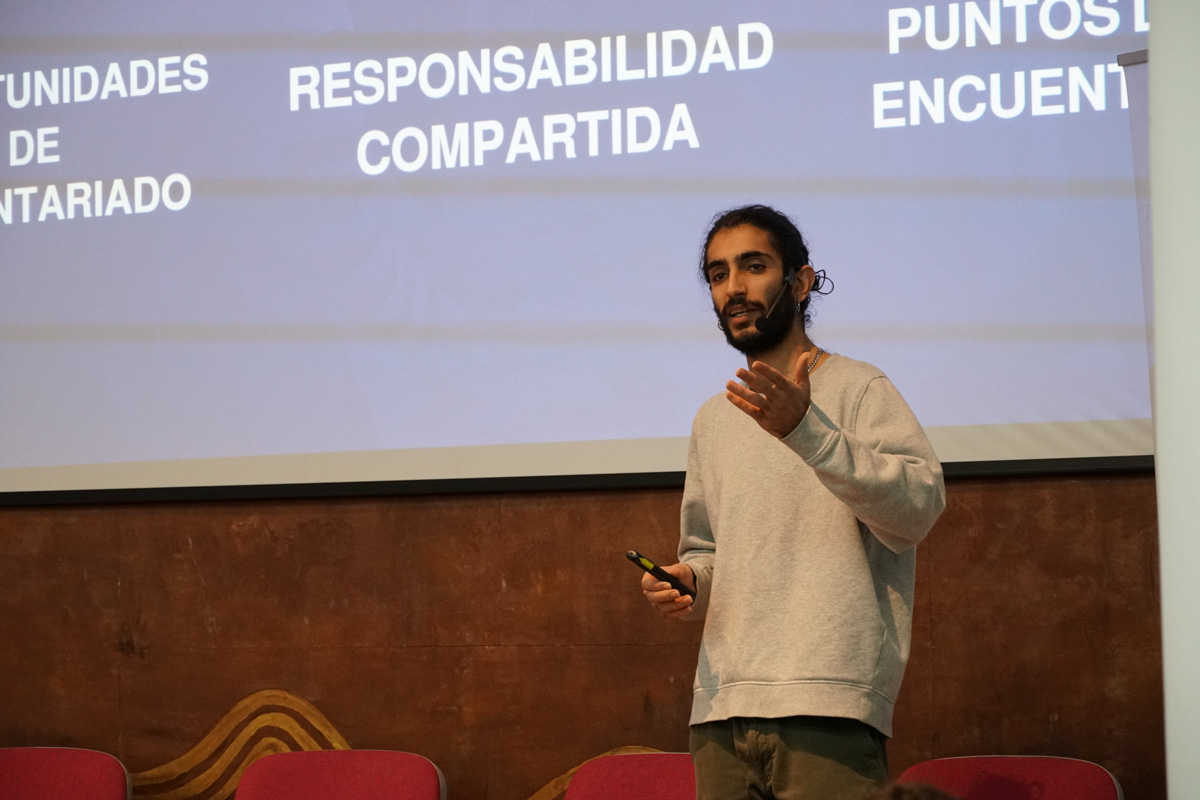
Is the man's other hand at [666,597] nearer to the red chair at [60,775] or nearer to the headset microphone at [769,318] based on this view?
the headset microphone at [769,318]

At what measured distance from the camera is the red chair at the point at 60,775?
3.00 meters

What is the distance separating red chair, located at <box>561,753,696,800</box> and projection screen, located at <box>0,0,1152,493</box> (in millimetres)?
731

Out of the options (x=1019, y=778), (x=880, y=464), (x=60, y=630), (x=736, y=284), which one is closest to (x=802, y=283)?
(x=736, y=284)

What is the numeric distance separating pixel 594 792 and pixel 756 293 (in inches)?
53.6

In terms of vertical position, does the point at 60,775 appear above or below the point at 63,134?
below

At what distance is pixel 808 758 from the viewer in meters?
1.67

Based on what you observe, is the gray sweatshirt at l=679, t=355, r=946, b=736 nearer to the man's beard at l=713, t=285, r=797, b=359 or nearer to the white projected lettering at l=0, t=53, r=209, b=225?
the man's beard at l=713, t=285, r=797, b=359

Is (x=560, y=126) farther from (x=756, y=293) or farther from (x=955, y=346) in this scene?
(x=756, y=293)

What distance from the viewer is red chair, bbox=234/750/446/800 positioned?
110 inches

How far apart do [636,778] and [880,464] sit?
1.38 metres

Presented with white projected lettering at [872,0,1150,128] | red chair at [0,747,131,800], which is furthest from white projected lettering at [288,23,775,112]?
red chair at [0,747,131,800]

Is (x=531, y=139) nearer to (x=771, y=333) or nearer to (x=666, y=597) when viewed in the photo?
(x=771, y=333)

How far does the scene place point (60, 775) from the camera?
307cm

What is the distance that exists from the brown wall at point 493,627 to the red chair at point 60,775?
22 centimetres
